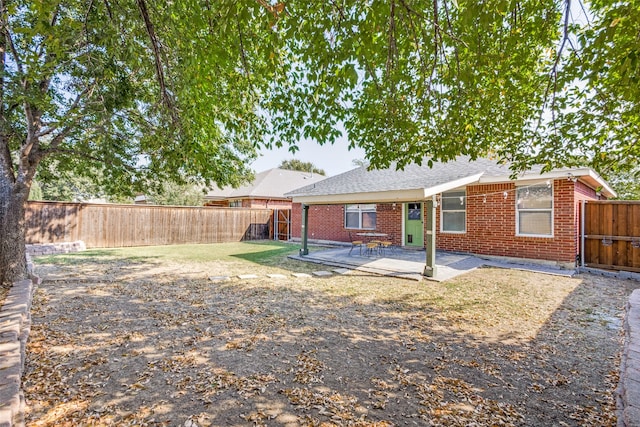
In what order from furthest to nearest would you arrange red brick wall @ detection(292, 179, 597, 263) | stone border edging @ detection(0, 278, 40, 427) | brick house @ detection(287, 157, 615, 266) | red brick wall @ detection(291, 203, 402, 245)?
1. red brick wall @ detection(291, 203, 402, 245)
2. red brick wall @ detection(292, 179, 597, 263)
3. brick house @ detection(287, 157, 615, 266)
4. stone border edging @ detection(0, 278, 40, 427)

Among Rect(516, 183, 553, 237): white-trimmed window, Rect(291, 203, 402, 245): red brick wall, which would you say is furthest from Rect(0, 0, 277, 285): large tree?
Rect(516, 183, 553, 237): white-trimmed window

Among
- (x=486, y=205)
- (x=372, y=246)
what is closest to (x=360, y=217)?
(x=372, y=246)

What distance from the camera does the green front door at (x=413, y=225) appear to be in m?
12.6

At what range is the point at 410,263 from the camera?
9.44 m

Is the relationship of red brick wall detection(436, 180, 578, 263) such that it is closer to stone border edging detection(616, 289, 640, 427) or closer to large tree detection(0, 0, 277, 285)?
stone border edging detection(616, 289, 640, 427)

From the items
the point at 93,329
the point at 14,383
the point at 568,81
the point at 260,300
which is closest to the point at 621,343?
the point at 568,81

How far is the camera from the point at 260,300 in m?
6.02

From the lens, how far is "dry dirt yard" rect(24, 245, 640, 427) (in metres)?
2.67

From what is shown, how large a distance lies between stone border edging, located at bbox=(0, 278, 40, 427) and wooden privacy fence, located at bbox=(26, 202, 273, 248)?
9263 millimetres

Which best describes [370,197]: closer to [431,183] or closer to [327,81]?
[431,183]

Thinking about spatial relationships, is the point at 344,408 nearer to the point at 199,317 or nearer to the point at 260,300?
the point at 199,317

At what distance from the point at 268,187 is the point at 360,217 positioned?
10728 millimetres

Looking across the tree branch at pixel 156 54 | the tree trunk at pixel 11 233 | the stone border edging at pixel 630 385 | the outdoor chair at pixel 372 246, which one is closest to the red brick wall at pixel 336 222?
the outdoor chair at pixel 372 246

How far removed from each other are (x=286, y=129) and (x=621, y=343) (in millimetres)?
5771
